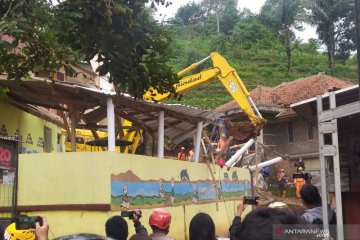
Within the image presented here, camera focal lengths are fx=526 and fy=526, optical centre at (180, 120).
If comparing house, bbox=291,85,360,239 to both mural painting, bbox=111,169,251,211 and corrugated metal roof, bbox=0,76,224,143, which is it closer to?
mural painting, bbox=111,169,251,211

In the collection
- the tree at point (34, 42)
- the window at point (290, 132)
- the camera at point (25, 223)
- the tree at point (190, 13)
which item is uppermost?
the tree at point (190, 13)

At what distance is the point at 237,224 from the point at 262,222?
1.71 meters

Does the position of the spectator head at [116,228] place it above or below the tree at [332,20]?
below

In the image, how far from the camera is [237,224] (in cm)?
398

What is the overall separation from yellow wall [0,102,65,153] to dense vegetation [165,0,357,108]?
26132 mm

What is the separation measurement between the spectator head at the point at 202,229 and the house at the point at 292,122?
27210 millimetres

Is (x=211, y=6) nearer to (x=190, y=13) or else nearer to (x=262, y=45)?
(x=190, y=13)

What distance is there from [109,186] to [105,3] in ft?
12.8

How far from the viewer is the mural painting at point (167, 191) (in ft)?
32.3

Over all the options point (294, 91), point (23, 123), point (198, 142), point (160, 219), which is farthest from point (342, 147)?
point (294, 91)

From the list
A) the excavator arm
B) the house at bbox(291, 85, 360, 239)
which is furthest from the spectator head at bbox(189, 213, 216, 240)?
the excavator arm

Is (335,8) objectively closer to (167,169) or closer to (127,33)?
(167,169)

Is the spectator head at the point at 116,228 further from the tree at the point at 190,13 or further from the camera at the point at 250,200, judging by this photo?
the tree at the point at 190,13

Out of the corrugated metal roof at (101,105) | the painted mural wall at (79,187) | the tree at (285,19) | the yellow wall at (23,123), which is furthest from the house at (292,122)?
the painted mural wall at (79,187)
